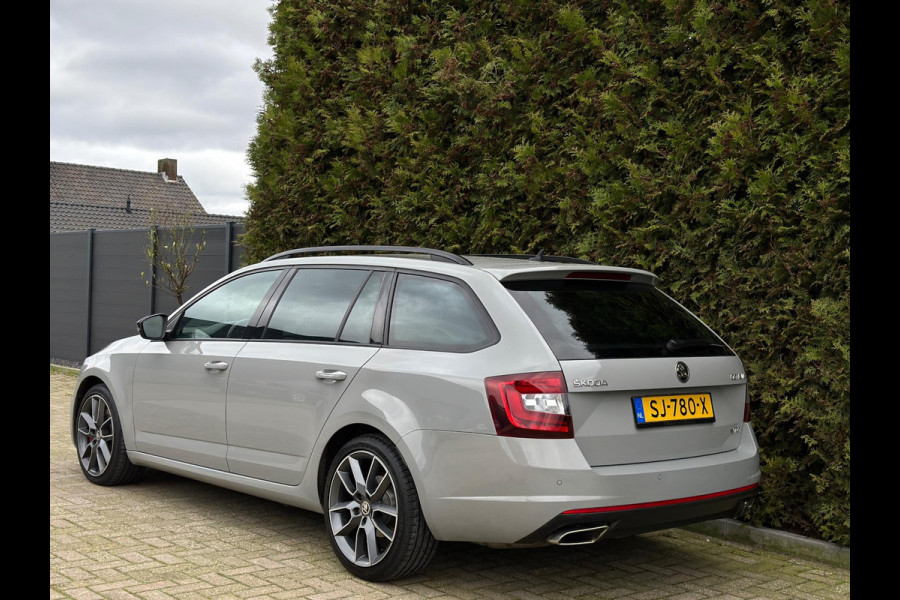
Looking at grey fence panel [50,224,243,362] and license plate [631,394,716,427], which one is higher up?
grey fence panel [50,224,243,362]

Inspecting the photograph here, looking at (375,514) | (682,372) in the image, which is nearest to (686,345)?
(682,372)

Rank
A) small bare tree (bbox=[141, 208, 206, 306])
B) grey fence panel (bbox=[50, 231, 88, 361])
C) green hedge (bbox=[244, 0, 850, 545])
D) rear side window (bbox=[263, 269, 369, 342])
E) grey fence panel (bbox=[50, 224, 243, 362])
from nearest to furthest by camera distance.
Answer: rear side window (bbox=[263, 269, 369, 342]) → green hedge (bbox=[244, 0, 850, 545]) → small bare tree (bbox=[141, 208, 206, 306]) → grey fence panel (bbox=[50, 224, 243, 362]) → grey fence panel (bbox=[50, 231, 88, 361])

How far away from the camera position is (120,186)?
41188 millimetres

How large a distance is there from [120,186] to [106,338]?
27570 millimetres

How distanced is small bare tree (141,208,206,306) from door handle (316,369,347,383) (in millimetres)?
7533

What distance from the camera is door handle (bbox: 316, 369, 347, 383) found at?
5.18 m

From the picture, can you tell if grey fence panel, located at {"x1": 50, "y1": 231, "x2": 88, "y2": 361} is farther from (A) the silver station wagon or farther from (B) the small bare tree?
(A) the silver station wagon

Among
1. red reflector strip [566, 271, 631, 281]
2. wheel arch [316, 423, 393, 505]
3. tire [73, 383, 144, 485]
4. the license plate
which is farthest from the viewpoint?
tire [73, 383, 144, 485]

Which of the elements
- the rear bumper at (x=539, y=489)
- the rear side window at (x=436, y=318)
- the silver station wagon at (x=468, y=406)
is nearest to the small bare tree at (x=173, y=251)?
the silver station wagon at (x=468, y=406)

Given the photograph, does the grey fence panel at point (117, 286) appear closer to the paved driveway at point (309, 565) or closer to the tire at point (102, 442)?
the tire at point (102, 442)

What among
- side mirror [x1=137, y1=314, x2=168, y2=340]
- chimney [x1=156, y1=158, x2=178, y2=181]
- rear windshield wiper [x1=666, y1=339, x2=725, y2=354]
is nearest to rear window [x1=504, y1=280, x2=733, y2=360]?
rear windshield wiper [x1=666, y1=339, x2=725, y2=354]
